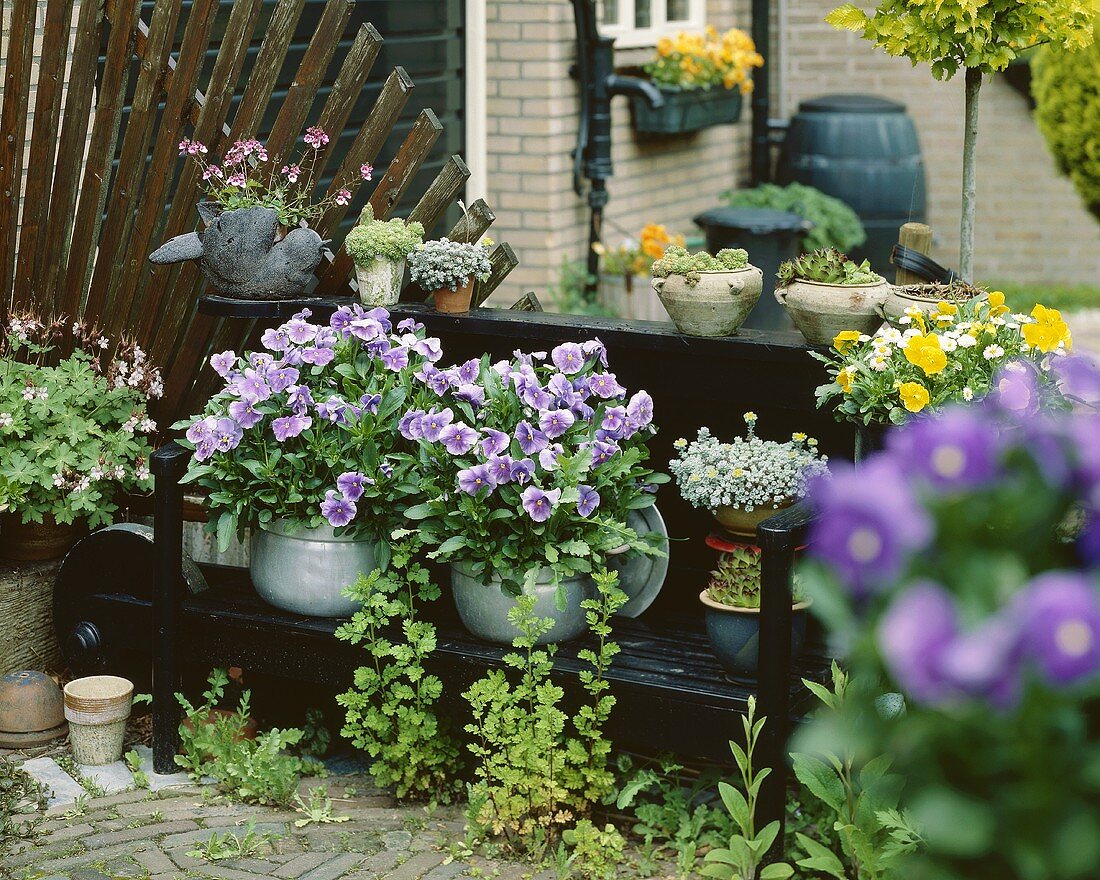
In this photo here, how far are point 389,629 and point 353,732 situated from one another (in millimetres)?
259

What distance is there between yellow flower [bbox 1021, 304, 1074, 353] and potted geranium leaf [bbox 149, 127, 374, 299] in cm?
193

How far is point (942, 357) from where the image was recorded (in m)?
3.01

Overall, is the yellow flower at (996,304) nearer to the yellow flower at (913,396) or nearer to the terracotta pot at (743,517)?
the yellow flower at (913,396)

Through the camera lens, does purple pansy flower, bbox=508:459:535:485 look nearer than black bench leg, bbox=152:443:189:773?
Yes

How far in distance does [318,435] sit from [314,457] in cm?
5

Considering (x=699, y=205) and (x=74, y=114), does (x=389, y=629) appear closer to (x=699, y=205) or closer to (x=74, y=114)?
(x=74, y=114)

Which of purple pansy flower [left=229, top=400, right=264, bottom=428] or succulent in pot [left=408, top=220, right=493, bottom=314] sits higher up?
succulent in pot [left=408, top=220, right=493, bottom=314]

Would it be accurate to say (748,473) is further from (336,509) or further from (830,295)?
(336,509)

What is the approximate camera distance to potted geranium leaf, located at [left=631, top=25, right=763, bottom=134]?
8086 millimetres

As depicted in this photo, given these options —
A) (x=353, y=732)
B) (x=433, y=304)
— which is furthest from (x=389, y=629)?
(x=433, y=304)

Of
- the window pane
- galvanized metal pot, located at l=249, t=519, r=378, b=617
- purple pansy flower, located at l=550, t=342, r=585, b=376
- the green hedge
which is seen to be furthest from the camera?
the window pane

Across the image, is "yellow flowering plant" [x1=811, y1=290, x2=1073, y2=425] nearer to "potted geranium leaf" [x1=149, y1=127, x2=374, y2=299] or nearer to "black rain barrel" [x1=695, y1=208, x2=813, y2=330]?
"potted geranium leaf" [x1=149, y1=127, x2=374, y2=299]

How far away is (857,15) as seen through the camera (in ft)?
12.2

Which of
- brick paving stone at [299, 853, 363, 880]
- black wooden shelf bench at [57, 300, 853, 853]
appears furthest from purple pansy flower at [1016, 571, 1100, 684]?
brick paving stone at [299, 853, 363, 880]
